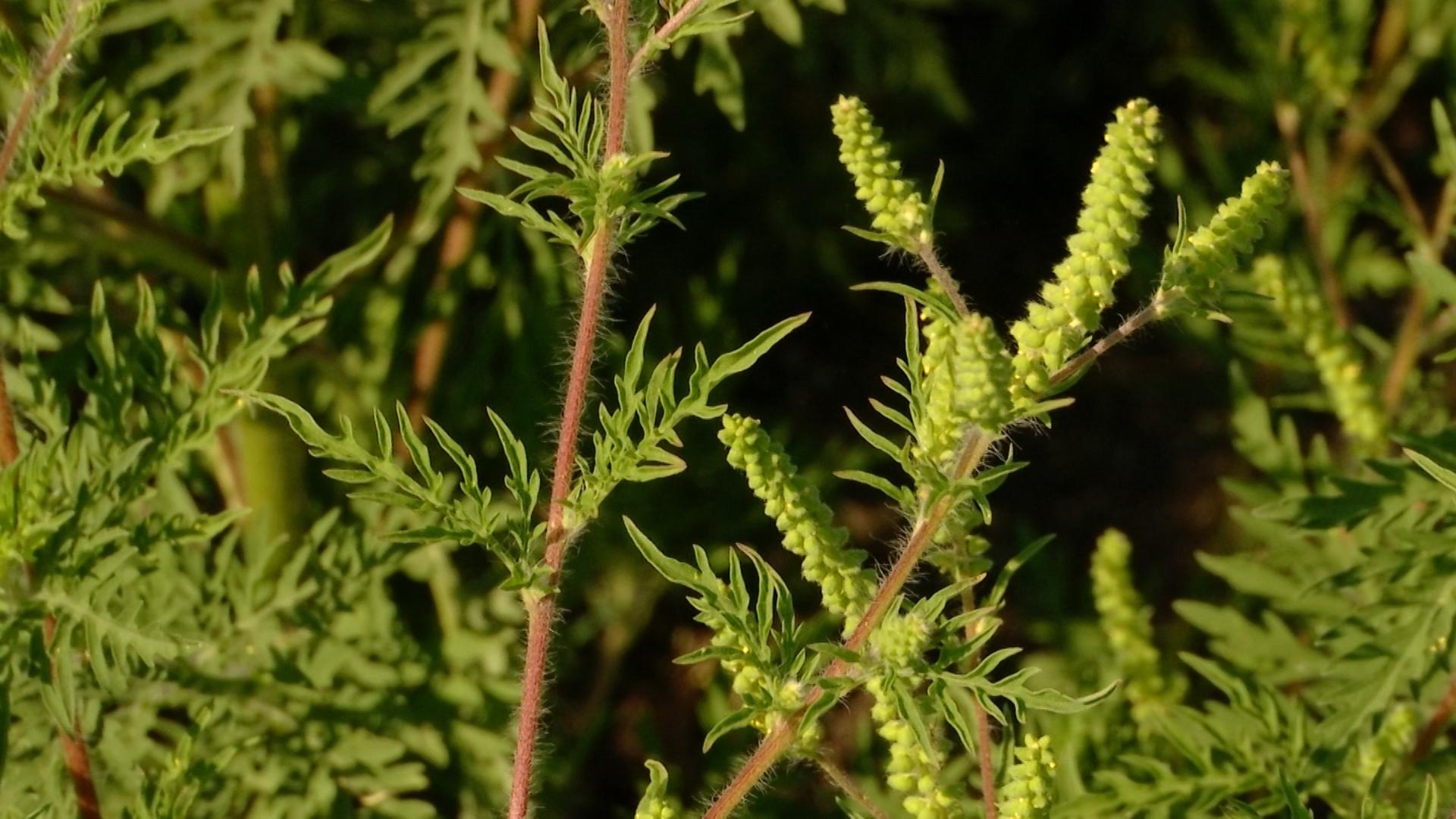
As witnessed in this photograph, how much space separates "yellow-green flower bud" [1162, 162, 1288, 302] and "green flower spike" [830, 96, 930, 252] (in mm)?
195

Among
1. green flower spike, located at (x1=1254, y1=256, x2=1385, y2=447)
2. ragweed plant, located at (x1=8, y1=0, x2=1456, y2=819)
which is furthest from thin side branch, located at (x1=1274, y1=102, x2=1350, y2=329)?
green flower spike, located at (x1=1254, y1=256, x2=1385, y2=447)

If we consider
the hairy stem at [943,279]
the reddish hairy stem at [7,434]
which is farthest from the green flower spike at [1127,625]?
the reddish hairy stem at [7,434]

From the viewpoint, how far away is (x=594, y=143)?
4.04 ft

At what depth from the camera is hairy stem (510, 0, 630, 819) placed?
47.3 inches

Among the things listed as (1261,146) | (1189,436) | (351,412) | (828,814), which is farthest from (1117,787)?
(1189,436)

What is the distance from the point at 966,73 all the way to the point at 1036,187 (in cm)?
38

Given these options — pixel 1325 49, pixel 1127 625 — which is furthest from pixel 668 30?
pixel 1325 49

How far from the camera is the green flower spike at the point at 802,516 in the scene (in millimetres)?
1147

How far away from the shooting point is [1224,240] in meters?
1.14

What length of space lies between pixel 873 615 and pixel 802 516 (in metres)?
0.09

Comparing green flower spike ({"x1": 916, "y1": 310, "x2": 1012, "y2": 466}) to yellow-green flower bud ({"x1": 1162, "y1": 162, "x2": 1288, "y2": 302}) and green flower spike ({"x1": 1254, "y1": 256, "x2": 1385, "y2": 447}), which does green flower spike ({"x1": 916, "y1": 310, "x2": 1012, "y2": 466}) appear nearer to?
yellow-green flower bud ({"x1": 1162, "y1": 162, "x2": 1288, "y2": 302})

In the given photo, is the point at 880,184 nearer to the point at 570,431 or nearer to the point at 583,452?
the point at 570,431

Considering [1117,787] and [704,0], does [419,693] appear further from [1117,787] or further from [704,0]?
[704,0]

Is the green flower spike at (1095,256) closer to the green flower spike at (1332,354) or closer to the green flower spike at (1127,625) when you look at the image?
the green flower spike at (1127,625)
